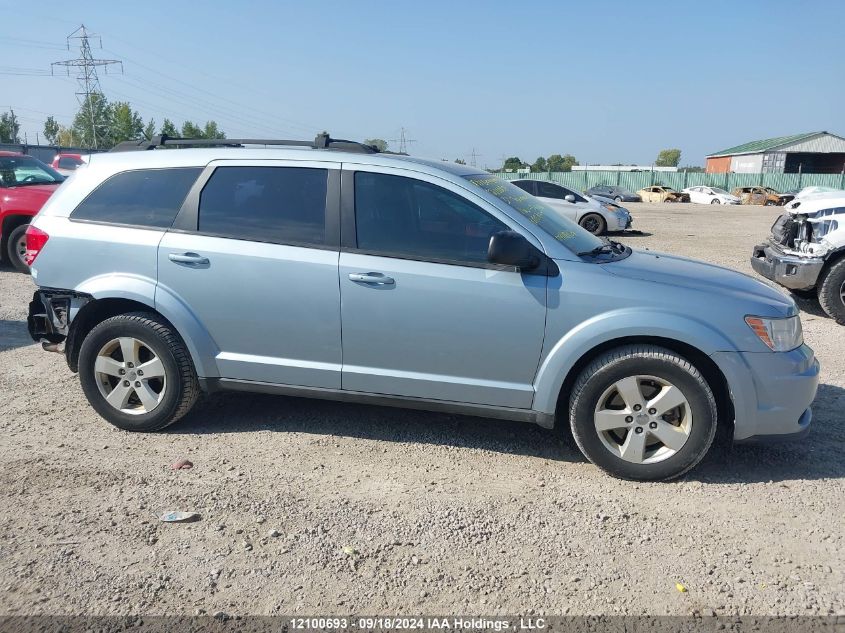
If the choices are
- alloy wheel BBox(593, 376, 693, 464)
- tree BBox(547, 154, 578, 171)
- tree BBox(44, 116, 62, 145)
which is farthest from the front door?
tree BBox(547, 154, 578, 171)

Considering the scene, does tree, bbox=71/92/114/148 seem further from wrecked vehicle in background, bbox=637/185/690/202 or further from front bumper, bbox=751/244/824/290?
front bumper, bbox=751/244/824/290

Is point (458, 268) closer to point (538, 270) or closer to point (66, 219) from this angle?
point (538, 270)

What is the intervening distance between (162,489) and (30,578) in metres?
0.89

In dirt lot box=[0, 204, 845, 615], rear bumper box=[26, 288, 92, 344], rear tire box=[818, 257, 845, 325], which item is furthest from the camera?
rear tire box=[818, 257, 845, 325]

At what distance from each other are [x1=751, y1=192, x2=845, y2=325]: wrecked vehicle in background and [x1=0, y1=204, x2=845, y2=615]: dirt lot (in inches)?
139

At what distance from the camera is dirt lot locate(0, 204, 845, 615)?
9.95 ft

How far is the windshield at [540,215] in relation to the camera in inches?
170

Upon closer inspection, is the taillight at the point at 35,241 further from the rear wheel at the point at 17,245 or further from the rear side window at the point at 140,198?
the rear wheel at the point at 17,245

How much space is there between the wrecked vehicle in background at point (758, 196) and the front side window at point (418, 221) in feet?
143

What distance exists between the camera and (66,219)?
4758 millimetres

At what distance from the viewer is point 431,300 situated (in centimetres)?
411

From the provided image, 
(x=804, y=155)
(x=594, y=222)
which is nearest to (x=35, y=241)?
(x=594, y=222)

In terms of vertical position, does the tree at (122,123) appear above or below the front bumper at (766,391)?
above

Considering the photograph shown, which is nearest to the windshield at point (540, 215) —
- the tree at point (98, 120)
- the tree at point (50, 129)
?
the tree at point (98, 120)
